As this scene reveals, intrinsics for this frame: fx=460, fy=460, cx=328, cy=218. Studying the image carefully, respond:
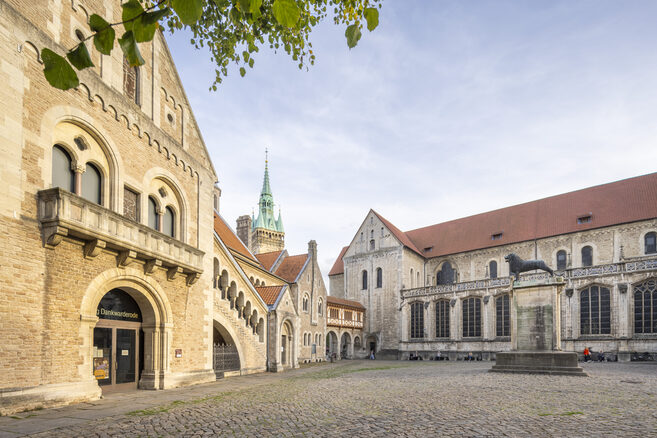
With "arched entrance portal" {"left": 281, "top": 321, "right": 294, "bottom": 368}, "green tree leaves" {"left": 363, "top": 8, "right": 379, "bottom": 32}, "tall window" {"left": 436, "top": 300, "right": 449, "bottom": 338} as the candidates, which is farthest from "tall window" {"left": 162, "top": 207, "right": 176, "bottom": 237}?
"tall window" {"left": 436, "top": 300, "right": 449, "bottom": 338}

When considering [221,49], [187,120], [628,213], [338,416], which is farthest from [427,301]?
[221,49]

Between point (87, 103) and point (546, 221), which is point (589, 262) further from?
point (87, 103)

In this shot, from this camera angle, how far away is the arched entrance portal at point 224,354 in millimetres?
19844

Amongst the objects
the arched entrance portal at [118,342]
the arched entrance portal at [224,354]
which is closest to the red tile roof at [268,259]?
the arched entrance portal at [224,354]

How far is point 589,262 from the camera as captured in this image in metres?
42.2

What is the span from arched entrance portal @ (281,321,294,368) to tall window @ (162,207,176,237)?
1240cm

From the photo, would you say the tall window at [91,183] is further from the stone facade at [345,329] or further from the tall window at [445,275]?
the tall window at [445,275]

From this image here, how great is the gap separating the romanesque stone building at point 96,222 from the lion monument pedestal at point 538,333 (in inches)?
522

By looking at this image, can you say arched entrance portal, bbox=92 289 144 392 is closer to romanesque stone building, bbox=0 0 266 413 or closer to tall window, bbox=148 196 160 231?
romanesque stone building, bbox=0 0 266 413

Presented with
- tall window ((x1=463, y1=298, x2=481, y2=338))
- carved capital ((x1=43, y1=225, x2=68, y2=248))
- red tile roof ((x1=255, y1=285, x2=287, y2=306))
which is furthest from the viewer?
tall window ((x1=463, y1=298, x2=481, y2=338))

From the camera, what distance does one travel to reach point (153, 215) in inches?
615

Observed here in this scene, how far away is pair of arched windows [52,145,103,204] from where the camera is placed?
11.7 m

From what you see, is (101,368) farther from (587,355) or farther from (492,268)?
(492,268)

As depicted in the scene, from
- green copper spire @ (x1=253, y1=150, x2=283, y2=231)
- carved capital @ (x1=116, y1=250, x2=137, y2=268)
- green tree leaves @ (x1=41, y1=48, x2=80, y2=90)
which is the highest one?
green copper spire @ (x1=253, y1=150, x2=283, y2=231)
